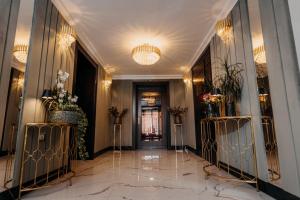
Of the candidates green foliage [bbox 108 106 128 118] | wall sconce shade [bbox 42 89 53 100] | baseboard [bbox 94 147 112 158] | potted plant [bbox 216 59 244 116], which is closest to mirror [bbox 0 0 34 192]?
wall sconce shade [bbox 42 89 53 100]

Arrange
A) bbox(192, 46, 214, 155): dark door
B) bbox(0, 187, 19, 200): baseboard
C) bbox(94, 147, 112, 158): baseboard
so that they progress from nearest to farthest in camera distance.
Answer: bbox(0, 187, 19, 200): baseboard
bbox(192, 46, 214, 155): dark door
bbox(94, 147, 112, 158): baseboard

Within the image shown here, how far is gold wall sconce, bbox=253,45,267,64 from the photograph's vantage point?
6.23 feet

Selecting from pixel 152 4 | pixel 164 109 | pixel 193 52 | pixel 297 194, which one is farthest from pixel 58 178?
pixel 164 109

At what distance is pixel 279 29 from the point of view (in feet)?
5.34

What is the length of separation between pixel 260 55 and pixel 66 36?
2.87 m

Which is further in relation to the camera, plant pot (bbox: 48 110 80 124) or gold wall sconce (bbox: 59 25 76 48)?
gold wall sconce (bbox: 59 25 76 48)

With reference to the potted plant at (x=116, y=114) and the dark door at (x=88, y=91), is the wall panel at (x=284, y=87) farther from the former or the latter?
the potted plant at (x=116, y=114)

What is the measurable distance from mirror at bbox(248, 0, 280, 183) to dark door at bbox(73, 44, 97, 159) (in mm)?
3390

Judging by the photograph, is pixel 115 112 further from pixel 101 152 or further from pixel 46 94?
pixel 46 94

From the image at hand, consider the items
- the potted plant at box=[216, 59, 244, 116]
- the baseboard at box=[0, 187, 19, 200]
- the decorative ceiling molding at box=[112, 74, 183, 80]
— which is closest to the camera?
the baseboard at box=[0, 187, 19, 200]

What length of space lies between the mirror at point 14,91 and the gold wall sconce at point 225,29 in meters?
2.70

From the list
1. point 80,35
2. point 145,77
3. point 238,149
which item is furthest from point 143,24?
point 145,77

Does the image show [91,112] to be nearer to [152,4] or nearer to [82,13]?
[82,13]

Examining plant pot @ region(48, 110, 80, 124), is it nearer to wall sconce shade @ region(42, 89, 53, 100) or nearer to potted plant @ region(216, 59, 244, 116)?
wall sconce shade @ region(42, 89, 53, 100)
